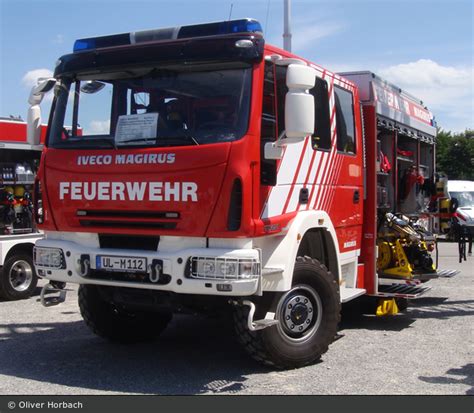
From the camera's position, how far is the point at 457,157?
43781 mm

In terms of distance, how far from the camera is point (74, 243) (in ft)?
18.3

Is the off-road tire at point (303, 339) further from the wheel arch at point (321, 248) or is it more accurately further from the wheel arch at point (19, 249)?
the wheel arch at point (19, 249)

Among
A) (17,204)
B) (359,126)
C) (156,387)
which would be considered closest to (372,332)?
(359,126)

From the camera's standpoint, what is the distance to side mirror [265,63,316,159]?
5.01 metres

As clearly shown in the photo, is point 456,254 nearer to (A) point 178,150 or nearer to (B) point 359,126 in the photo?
(B) point 359,126

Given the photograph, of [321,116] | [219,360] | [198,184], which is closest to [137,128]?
[198,184]

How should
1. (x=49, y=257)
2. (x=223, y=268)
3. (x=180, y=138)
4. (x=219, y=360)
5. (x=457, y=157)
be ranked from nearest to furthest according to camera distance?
(x=223, y=268) → (x=180, y=138) → (x=49, y=257) → (x=219, y=360) → (x=457, y=157)

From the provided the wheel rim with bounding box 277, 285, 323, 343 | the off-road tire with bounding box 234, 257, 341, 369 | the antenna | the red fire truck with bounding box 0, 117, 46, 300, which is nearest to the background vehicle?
the antenna

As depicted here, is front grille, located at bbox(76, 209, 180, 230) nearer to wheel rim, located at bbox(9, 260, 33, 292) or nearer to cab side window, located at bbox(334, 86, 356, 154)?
cab side window, located at bbox(334, 86, 356, 154)

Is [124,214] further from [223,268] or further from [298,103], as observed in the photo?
[298,103]

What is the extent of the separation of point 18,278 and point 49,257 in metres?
4.09

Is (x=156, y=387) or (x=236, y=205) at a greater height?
(x=236, y=205)

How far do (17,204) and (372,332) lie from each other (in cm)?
563
